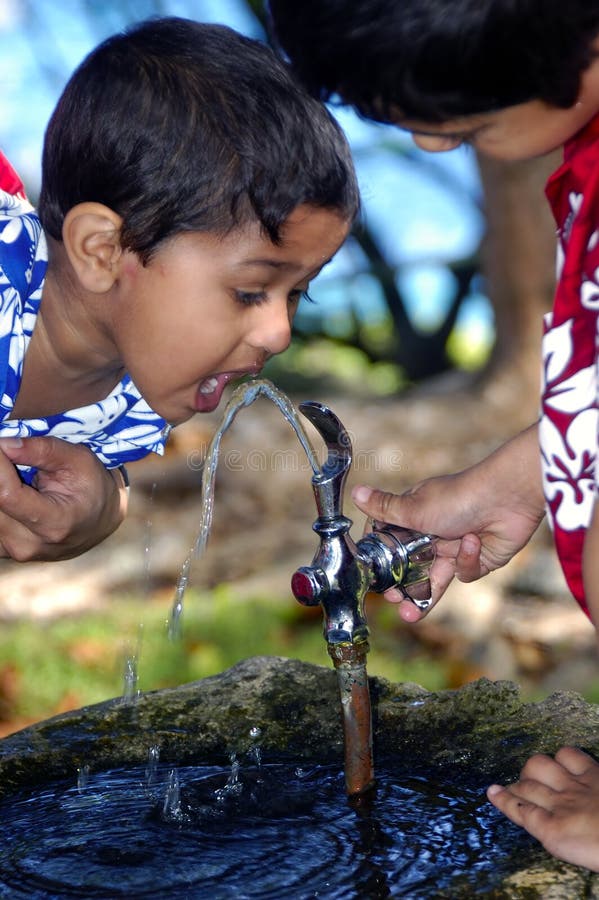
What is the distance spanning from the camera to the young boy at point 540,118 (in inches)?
46.9

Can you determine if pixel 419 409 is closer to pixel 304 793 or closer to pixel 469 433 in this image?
pixel 469 433

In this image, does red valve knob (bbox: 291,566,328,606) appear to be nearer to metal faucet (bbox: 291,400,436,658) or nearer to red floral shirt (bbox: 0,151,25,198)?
metal faucet (bbox: 291,400,436,658)

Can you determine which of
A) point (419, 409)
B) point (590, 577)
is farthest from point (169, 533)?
point (590, 577)

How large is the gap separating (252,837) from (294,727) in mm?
340

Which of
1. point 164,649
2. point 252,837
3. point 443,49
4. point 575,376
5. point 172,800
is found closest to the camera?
point 443,49

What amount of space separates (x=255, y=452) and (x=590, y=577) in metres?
3.91

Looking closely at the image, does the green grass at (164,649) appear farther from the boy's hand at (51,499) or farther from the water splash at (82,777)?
the water splash at (82,777)

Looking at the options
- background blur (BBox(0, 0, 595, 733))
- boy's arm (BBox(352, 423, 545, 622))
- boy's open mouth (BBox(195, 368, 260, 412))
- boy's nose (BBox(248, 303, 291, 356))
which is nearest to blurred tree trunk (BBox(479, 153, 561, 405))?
background blur (BBox(0, 0, 595, 733))

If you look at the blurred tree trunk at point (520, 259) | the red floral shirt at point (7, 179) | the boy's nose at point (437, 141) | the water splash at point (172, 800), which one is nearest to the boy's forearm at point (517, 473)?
the boy's nose at point (437, 141)

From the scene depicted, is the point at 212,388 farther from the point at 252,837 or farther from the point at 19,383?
the point at 252,837

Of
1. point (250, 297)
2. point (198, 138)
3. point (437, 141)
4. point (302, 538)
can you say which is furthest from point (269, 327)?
point (302, 538)

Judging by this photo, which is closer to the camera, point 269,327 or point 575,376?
point 575,376

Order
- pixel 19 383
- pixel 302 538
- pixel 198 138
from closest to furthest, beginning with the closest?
pixel 198 138, pixel 19 383, pixel 302 538

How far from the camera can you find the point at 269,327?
6.27 feet
